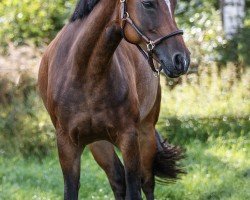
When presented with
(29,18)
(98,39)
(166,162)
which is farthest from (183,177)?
(29,18)

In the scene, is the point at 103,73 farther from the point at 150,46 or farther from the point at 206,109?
the point at 206,109

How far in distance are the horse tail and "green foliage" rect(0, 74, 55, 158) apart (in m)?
2.93

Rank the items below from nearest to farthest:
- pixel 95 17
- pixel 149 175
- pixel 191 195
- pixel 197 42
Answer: pixel 95 17, pixel 149 175, pixel 191 195, pixel 197 42

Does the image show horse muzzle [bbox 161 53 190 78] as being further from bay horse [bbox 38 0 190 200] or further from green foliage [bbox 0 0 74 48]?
green foliage [bbox 0 0 74 48]

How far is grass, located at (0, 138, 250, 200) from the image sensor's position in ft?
28.2

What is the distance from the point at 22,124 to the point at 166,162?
3287 mm

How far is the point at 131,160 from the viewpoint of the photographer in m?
6.49

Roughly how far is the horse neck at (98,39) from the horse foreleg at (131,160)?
1.71 ft

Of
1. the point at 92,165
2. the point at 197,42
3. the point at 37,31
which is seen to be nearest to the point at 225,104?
the point at 197,42

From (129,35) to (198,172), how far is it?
383 cm

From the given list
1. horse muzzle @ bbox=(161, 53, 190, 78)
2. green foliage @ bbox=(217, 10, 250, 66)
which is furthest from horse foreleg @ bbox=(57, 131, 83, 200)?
green foliage @ bbox=(217, 10, 250, 66)

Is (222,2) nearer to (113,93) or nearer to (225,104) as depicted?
(225,104)

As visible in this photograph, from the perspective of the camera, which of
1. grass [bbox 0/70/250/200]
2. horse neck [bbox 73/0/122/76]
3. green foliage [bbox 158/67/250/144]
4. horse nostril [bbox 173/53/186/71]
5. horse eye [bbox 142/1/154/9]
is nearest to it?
horse nostril [bbox 173/53/186/71]

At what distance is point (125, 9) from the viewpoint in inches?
234
